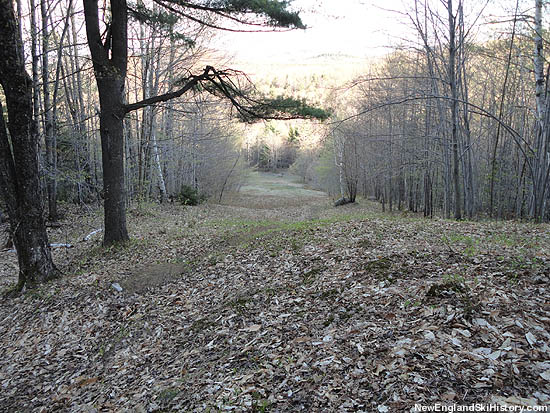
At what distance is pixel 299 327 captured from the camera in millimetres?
3814

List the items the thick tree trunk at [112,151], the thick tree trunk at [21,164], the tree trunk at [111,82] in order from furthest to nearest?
the thick tree trunk at [112,151] → the tree trunk at [111,82] → the thick tree trunk at [21,164]

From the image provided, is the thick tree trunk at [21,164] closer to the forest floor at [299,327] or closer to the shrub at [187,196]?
the forest floor at [299,327]

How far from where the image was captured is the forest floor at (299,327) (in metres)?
2.61

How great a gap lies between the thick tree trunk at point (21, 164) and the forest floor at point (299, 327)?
55 centimetres

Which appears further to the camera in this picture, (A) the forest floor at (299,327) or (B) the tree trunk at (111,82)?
(B) the tree trunk at (111,82)

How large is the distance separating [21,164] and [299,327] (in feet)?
18.1

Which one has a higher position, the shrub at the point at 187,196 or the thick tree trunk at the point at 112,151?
the thick tree trunk at the point at 112,151

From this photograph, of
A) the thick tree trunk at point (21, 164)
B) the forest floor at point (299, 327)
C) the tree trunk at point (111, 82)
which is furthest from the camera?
the tree trunk at point (111, 82)

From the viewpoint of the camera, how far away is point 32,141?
18.9ft

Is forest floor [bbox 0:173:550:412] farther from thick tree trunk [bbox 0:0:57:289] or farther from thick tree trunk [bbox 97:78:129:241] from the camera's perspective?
thick tree trunk [bbox 97:78:129:241]

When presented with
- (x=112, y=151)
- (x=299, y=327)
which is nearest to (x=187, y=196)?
(x=112, y=151)

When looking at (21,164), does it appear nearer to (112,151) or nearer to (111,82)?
(112,151)

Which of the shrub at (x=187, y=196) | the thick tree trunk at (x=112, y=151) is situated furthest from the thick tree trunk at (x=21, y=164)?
the shrub at (x=187, y=196)

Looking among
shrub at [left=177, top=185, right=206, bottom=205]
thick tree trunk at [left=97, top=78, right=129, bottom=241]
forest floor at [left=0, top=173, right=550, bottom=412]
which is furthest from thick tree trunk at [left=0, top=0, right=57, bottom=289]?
shrub at [left=177, top=185, right=206, bottom=205]
